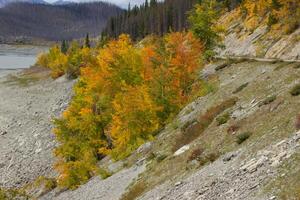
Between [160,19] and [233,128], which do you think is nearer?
[233,128]

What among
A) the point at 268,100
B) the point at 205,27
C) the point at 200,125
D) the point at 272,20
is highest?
the point at 272,20

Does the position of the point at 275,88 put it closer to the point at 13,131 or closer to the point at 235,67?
the point at 235,67

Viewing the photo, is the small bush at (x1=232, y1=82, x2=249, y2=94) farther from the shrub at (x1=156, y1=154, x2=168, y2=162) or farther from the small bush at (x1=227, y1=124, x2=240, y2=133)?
the small bush at (x1=227, y1=124, x2=240, y2=133)

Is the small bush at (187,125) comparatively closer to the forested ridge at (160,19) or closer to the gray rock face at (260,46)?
the gray rock face at (260,46)

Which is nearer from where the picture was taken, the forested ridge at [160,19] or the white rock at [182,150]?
the white rock at [182,150]

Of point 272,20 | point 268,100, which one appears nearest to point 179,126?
point 268,100

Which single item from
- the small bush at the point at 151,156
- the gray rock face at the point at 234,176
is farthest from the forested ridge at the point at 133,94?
the gray rock face at the point at 234,176

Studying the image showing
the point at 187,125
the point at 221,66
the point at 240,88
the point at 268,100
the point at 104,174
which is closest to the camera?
the point at 268,100

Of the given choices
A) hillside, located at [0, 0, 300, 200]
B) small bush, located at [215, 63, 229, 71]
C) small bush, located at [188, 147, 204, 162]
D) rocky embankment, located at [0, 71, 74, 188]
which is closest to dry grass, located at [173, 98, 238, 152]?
hillside, located at [0, 0, 300, 200]

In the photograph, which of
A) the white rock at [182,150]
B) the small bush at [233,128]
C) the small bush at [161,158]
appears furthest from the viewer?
the small bush at [161,158]

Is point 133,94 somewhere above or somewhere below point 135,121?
above

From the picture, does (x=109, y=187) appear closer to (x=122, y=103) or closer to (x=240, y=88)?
(x=240, y=88)

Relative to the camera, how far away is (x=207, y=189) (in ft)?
61.8

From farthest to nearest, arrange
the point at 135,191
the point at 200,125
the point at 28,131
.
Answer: the point at 28,131
the point at 200,125
the point at 135,191
